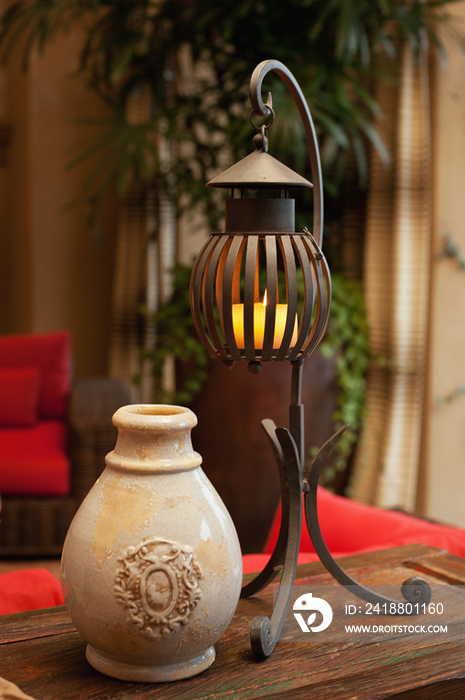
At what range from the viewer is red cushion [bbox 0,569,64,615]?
1096mm

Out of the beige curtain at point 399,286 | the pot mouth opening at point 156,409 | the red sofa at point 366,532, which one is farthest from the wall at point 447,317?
the pot mouth opening at point 156,409

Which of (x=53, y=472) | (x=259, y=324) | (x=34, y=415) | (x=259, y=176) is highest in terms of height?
(x=259, y=176)

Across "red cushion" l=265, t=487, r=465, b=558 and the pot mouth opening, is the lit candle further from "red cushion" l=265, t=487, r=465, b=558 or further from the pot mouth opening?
"red cushion" l=265, t=487, r=465, b=558

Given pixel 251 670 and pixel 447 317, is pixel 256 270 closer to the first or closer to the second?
pixel 251 670

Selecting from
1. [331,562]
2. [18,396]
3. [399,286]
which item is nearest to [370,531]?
[331,562]

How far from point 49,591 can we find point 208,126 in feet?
7.24

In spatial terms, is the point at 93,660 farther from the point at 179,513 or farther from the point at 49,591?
the point at 49,591

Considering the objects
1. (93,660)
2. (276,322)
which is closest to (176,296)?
(276,322)

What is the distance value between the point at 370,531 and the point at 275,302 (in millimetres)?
740

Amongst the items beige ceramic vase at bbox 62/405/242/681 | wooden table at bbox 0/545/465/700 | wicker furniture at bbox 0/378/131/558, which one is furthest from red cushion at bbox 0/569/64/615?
wicker furniture at bbox 0/378/131/558

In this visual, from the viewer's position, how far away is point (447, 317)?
274 cm

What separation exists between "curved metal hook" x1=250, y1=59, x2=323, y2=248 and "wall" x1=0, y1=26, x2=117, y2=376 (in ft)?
11.7

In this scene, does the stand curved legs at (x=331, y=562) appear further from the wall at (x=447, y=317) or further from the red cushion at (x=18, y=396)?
the red cushion at (x=18, y=396)

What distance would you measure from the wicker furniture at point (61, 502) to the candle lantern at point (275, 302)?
167 cm
